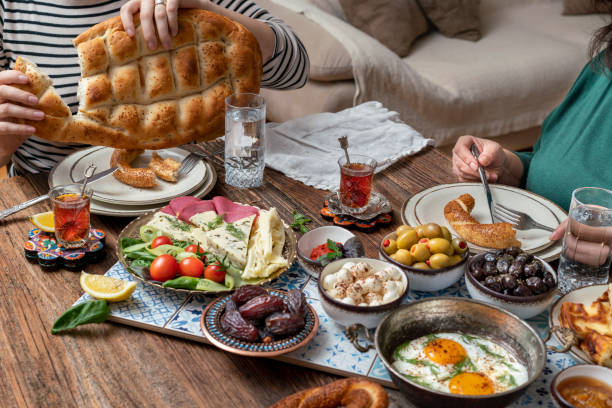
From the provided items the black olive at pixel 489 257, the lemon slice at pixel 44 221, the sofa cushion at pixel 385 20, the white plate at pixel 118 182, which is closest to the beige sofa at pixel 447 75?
the sofa cushion at pixel 385 20

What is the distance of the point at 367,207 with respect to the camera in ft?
5.31

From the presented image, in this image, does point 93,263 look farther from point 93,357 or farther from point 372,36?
point 372,36

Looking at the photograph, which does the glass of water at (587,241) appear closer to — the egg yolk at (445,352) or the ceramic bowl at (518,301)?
the ceramic bowl at (518,301)

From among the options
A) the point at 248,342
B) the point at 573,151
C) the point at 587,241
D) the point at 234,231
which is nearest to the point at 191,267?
the point at 234,231

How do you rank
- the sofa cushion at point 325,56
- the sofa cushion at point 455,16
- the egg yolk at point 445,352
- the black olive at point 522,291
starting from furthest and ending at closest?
the sofa cushion at point 455,16
the sofa cushion at point 325,56
the black olive at point 522,291
the egg yolk at point 445,352

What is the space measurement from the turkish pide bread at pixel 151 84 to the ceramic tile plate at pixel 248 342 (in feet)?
2.26

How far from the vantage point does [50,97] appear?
5.01 ft

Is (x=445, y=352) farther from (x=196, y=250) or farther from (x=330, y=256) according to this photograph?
(x=196, y=250)

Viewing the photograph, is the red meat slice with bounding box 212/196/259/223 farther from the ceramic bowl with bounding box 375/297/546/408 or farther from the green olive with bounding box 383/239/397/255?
the ceramic bowl with bounding box 375/297/546/408

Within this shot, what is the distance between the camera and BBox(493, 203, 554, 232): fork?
1.50 metres

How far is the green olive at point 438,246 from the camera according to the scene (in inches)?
49.3

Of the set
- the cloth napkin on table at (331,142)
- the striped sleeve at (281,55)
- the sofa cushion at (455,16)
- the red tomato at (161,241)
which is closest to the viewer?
the red tomato at (161,241)

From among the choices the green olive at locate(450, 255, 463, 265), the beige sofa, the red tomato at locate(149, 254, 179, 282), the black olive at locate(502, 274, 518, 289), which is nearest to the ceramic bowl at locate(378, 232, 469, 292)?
the green olive at locate(450, 255, 463, 265)

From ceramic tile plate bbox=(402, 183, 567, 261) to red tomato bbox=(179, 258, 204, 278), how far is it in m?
0.53
